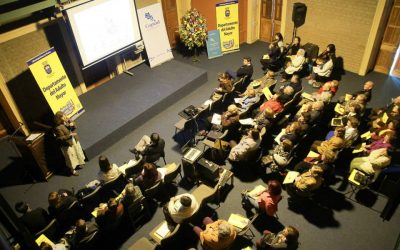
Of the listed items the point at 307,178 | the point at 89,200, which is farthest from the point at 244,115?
the point at 89,200

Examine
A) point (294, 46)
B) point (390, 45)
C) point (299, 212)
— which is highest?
point (390, 45)

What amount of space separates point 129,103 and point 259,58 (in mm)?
4527

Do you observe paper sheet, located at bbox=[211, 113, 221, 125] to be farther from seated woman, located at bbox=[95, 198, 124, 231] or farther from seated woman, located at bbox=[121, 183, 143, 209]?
seated woman, located at bbox=[95, 198, 124, 231]

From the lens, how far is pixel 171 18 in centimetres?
1027

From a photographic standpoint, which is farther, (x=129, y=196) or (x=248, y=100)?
(x=248, y=100)

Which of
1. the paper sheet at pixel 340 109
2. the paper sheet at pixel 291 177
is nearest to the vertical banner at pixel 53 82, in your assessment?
the paper sheet at pixel 291 177

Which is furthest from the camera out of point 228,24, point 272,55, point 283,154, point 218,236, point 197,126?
point 228,24

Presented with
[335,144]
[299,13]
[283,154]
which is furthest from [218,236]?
[299,13]

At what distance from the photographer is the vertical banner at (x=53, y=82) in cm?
659

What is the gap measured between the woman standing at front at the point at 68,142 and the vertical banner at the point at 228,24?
568 cm

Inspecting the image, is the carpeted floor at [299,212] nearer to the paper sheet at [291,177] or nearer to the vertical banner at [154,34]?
the paper sheet at [291,177]

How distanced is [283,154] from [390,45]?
5.08 metres

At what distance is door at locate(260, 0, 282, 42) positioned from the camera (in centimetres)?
1012

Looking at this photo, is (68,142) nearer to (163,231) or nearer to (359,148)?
(163,231)
